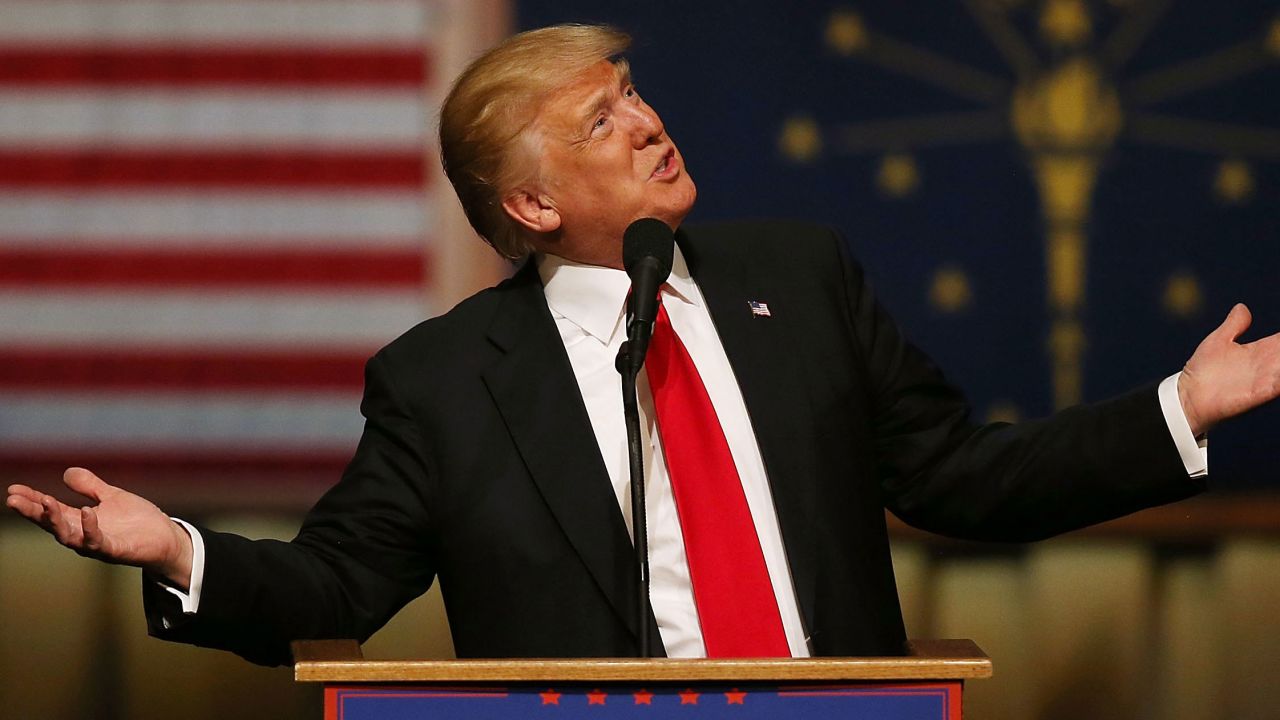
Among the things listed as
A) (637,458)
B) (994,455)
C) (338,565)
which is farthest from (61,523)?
(994,455)

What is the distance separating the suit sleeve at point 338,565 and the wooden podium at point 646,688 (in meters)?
0.29

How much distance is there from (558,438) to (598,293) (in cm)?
19

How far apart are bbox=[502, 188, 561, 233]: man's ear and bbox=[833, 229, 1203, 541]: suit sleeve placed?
0.32 m

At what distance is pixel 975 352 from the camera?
3219 millimetres

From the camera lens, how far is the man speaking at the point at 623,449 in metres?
1.57

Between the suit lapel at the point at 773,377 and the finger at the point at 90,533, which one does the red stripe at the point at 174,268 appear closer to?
the suit lapel at the point at 773,377

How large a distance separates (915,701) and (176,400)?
224cm

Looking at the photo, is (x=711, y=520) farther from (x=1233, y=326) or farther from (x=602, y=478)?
(x=1233, y=326)

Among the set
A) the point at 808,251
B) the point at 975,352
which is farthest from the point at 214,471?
the point at 808,251

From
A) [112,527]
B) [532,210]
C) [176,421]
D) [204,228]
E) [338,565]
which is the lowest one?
[176,421]

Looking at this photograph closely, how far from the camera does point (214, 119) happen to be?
3.26 metres

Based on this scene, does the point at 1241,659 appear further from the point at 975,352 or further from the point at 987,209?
the point at 987,209

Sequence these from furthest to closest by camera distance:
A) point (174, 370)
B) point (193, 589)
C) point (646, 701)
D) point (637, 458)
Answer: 1. point (174, 370)
2. point (193, 589)
3. point (637, 458)
4. point (646, 701)

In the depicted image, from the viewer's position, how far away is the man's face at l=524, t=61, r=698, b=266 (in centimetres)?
174
